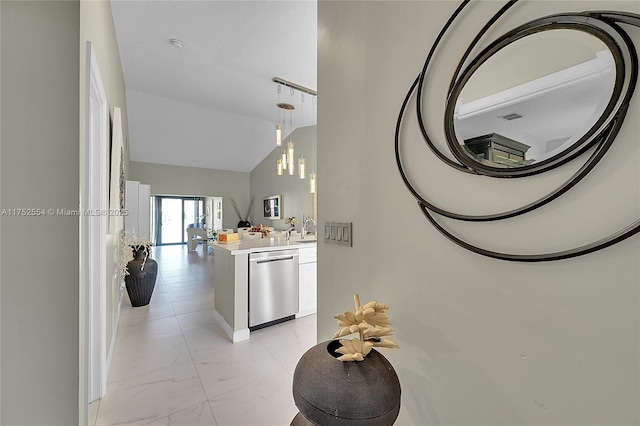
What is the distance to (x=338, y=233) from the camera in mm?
1253

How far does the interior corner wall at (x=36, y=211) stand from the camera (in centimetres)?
108

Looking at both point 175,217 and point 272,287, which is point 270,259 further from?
point 175,217

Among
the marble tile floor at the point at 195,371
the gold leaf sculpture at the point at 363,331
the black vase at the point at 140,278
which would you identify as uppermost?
the gold leaf sculpture at the point at 363,331

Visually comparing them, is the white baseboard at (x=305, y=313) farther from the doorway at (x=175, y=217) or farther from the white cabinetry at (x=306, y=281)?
the doorway at (x=175, y=217)

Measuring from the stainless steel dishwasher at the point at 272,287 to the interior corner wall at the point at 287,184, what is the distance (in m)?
3.54

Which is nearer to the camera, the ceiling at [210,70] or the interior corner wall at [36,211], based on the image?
the interior corner wall at [36,211]

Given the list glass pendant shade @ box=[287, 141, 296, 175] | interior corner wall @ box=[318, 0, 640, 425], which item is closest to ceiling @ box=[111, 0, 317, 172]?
glass pendant shade @ box=[287, 141, 296, 175]

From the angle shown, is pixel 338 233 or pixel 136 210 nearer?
pixel 338 233

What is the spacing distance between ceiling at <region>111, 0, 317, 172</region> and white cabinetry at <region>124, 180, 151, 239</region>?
5.53 ft

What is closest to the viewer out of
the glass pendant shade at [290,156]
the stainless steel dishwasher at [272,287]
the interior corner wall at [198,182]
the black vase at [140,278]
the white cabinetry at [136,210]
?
the stainless steel dishwasher at [272,287]

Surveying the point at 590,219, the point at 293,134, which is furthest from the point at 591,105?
the point at 293,134

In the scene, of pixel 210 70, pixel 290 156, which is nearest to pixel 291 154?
pixel 290 156

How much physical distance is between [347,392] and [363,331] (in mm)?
159

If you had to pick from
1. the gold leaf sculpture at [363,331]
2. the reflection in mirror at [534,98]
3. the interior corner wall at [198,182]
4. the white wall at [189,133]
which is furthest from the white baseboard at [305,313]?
the interior corner wall at [198,182]
